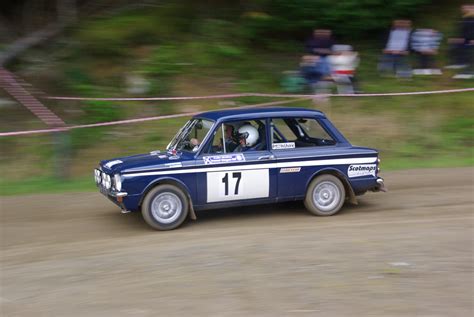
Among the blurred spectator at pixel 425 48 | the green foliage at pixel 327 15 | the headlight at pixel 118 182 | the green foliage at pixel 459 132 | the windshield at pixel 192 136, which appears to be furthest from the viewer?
the green foliage at pixel 327 15

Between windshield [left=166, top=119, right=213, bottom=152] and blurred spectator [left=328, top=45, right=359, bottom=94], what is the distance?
7.04 m

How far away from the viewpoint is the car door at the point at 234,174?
845 cm

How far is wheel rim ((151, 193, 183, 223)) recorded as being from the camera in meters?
8.33

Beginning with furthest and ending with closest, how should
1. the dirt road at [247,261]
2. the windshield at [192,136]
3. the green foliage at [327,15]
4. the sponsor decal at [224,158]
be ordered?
the green foliage at [327,15] → the windshield at [192,136] → the sponsor decal at [224,158] → the dirt road at [247,261]

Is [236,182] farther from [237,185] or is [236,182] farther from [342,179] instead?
[342,179]

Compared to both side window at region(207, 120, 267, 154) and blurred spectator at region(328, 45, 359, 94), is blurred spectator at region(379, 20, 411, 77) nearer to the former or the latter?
blurred spectator at region(328, 45, 359, 94)

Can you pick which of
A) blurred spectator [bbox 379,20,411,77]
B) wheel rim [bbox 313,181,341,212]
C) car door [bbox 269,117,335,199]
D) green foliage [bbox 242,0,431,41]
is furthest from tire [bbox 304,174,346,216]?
green foliage [bbox 242,0,431,41]

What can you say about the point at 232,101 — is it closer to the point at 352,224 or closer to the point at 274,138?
the point at 274,138

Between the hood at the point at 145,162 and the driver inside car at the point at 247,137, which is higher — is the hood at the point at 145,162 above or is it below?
below

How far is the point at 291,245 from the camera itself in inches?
288

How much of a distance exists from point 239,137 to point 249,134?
160 millimetres

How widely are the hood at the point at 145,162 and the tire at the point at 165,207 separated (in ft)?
0.99

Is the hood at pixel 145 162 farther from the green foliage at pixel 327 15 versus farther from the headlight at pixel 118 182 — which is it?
the green foliage at pixel 327 15

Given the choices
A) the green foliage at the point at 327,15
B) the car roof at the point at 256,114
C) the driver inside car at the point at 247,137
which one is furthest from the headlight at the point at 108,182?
the green foliage at the point at 327,15
